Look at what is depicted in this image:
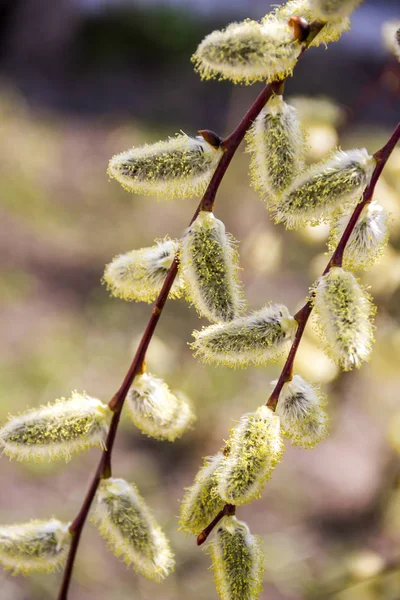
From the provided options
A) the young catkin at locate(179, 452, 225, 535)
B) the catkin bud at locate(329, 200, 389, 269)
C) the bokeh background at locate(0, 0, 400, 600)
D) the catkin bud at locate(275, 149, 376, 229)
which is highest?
the bokeh background at locate(0, 0, 400, 600)

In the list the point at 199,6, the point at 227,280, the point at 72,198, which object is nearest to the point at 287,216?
the point at 227,280

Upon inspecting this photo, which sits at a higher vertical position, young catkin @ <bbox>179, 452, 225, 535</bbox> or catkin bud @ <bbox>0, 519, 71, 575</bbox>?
catkin bud @ <bbox>0, 519, 71, 575</bbox>

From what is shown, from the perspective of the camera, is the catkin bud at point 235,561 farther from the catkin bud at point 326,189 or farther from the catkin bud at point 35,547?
the catkin bud at point 326,189

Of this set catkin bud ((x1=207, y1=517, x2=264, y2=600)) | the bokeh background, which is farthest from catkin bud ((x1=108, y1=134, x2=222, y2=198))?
the bokeh background

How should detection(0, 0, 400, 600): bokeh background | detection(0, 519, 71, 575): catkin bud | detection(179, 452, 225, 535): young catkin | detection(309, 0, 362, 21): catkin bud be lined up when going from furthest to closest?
detection(0, 0, 400, 600): bokeh background
detection(0, 519, 71, 575): catkin bud
detection(179, 452, 225, 535): young catkin
detection(309, 0, 362, 21): catkin bud

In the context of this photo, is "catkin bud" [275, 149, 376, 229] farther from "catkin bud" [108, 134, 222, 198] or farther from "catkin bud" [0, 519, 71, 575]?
"catkin bud" [0, 519, 71, 575]

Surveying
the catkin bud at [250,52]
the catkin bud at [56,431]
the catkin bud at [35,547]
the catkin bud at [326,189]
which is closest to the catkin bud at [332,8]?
the catkin bud at [250,52]

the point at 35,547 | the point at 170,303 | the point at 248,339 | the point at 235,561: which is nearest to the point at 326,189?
the point at 248,339
